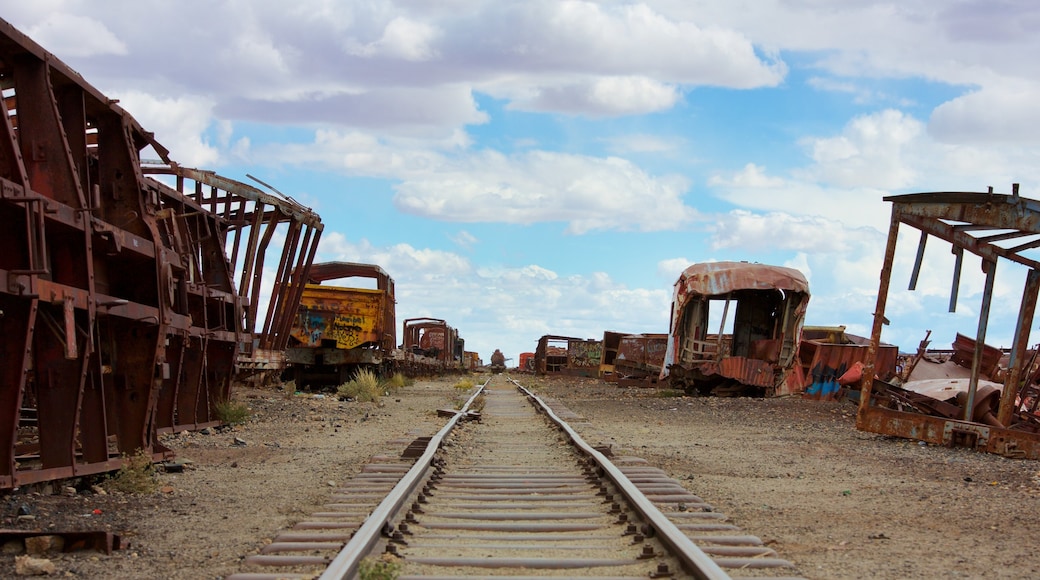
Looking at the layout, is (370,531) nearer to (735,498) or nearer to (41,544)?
(41,544)

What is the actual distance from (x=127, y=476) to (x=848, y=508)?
5.33 meters

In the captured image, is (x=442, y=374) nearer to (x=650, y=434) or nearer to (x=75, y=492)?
(x=650, y=434)

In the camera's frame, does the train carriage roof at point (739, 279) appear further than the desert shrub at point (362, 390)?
Yes

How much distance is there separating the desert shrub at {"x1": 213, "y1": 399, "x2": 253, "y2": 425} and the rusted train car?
8.70 feet

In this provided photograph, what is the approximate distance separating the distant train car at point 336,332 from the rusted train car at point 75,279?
48.4 ft

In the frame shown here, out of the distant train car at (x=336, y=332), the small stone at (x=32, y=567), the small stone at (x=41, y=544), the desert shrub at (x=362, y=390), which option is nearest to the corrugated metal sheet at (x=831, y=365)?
the desert shrub at (x=362, y=390)

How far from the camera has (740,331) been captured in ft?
86.5

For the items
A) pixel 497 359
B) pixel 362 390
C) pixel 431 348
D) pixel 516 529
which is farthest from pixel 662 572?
pixel 497 359

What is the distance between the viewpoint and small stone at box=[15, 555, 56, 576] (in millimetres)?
5270

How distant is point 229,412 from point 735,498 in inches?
320

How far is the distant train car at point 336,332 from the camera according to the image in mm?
26391

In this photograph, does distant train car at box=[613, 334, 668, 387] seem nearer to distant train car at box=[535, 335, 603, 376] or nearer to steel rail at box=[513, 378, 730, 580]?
distant train car at box=[535, 335, 603, 376]

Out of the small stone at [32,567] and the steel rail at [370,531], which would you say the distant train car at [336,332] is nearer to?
the steel rail at [370,531]

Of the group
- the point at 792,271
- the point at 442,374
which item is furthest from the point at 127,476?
the point at 442,374
